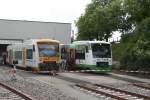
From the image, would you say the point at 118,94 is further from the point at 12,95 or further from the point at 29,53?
the point at 29,53

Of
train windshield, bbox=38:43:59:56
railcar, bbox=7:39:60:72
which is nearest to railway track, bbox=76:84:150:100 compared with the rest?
railcar, bbox=7:39:60:72

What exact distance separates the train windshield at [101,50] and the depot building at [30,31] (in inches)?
1359

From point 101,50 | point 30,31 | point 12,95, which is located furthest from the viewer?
point 30,31

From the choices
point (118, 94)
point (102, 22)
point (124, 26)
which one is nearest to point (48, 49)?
point (118, 94)

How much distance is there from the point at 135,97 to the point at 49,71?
16.9m

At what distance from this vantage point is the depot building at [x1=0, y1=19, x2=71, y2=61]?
69.6 metres

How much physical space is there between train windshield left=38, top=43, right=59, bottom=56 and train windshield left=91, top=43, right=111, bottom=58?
10.1 feet

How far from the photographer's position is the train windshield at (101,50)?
3669 centimetres

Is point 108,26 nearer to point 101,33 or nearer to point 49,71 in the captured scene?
point 101,33

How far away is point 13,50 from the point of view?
4809cm

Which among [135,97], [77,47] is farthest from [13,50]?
[135,97]

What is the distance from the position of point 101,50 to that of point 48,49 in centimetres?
432

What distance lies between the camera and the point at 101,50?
36938mm

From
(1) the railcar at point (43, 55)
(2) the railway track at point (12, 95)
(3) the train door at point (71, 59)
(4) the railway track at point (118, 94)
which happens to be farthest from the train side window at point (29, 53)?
(2) the railway track at point (12, 95)
